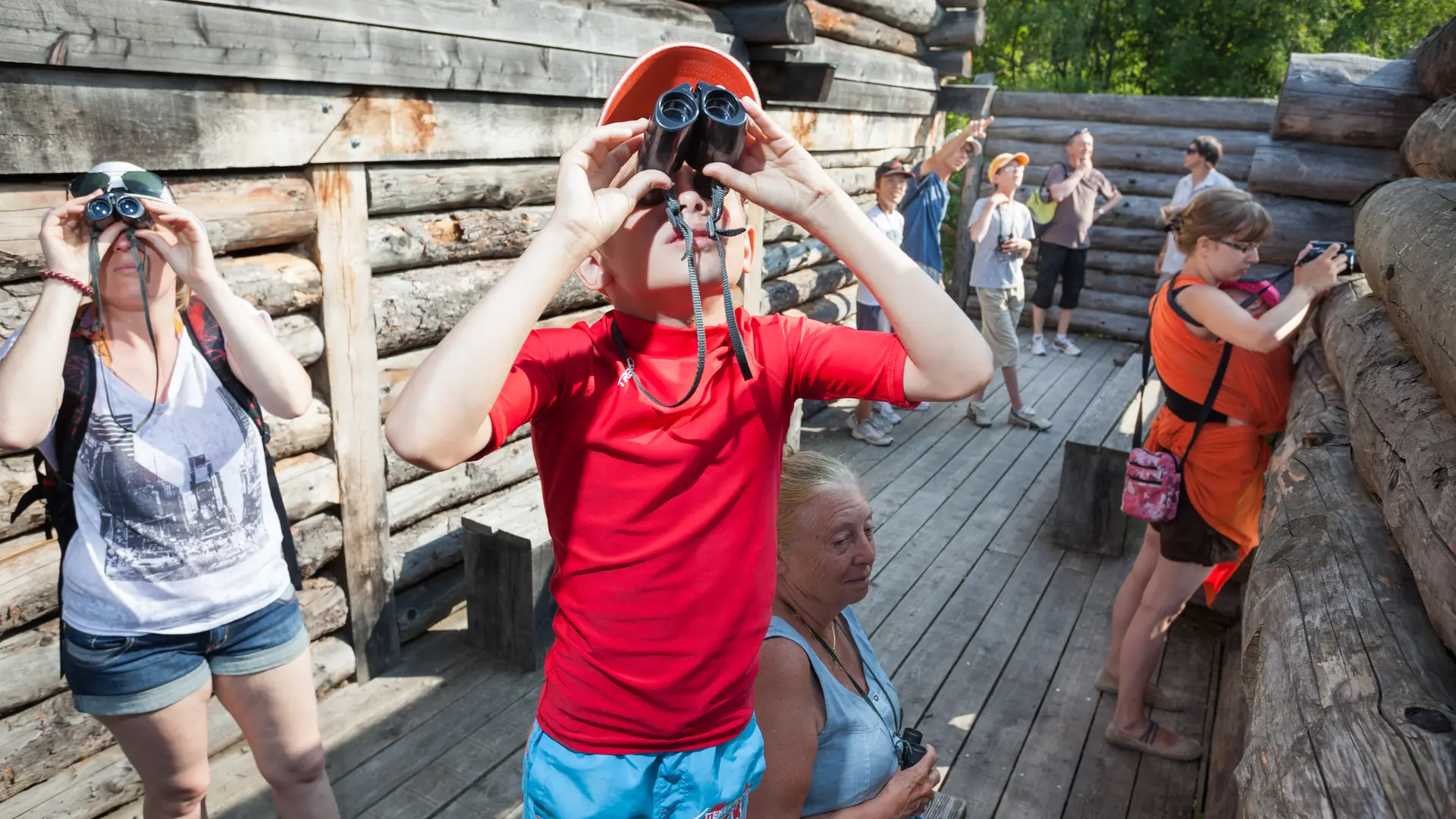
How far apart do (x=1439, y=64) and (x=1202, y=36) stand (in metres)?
13.8

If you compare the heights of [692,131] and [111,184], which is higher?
[692,131]

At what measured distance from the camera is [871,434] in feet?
23.2

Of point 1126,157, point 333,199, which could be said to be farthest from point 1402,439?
→ point 1126,157

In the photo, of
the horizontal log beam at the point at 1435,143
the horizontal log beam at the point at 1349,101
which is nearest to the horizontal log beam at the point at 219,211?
the horizontal log beam at the point at 1435,143

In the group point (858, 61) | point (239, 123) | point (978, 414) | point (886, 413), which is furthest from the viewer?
point (978, 414)

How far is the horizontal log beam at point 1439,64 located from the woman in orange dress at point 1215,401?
1698 mm

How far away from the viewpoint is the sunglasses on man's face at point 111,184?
2.06m

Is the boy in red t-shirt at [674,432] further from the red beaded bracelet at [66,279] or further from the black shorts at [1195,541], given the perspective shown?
the black shorts at [1195,541]

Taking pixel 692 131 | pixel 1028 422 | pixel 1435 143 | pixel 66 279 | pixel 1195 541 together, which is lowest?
pixel 1028 422

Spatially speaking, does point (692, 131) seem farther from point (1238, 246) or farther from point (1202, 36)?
point (1202, 36)

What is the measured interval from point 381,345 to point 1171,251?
6603 mm

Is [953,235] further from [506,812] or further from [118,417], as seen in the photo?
[118,417]

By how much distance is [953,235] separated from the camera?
1274 centimetres

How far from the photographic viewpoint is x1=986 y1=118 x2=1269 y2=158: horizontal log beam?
32.6 feet
